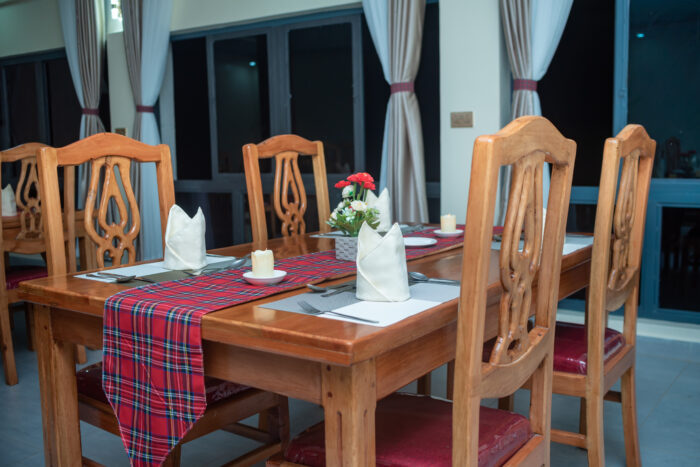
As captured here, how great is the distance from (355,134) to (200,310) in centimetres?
316

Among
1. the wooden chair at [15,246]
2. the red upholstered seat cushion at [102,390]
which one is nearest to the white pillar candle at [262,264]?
the red upholstered seat cushion at [102,390]

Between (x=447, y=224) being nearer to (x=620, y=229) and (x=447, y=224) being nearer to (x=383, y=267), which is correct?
(x=620, y=229)

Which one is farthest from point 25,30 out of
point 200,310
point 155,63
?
point 200,310

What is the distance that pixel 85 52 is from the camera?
5.22 meters

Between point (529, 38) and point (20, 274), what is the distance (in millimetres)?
2752

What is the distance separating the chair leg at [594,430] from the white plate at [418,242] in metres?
0.65

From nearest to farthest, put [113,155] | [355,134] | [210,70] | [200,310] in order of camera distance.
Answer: [200,310], [113,155], [355,134], [210,70]

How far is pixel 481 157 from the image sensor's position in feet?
3.33

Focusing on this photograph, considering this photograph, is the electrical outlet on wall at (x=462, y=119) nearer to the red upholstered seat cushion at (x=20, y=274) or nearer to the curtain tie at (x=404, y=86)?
Result: the curtain tie at (x=404, y=86)

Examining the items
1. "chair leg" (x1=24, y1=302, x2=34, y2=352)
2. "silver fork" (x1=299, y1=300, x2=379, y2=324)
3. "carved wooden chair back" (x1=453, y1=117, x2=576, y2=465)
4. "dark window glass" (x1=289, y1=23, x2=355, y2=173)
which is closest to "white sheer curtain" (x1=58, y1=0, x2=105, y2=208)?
"dark window glass" (x1=289, y1=23, x2=355, y2=173)

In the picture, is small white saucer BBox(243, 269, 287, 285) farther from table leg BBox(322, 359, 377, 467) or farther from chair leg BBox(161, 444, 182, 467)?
chair leg BBox(161, 444, 182, 467)

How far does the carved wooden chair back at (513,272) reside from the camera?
103cm

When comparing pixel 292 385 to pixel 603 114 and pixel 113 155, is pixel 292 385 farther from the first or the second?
pixel 603 114

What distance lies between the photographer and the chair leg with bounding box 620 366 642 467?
190 centimetres
